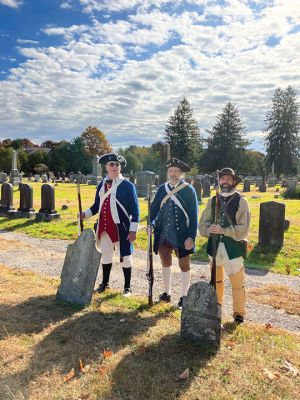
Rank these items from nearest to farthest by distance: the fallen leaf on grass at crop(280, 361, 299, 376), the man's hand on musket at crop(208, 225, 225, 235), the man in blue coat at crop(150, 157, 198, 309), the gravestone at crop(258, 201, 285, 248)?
the fallen leaf on grass at crop(280, 361, 299, 376) < the man's hand on musket at crop(208, 225, 225, 235) < the man in blue coat at crop(150, 157, 198, 309) < the gravestone at crop(258, 201, 285, 248)

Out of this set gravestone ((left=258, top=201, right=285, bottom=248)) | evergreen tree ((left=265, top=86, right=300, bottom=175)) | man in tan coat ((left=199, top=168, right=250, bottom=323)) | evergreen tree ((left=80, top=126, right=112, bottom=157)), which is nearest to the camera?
man in tan coat ((left=199, top=168, right=250, bottom=323))

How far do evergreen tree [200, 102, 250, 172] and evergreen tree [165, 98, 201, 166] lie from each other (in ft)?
8.01

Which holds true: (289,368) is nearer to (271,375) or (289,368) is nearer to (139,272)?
→ (271,375)

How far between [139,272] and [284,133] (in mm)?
57081

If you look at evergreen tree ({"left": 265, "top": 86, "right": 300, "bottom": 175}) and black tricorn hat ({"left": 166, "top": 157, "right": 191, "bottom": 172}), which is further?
evergreen tree ({"left": 265, "top": 86, "right": 300, "bottom": 175})

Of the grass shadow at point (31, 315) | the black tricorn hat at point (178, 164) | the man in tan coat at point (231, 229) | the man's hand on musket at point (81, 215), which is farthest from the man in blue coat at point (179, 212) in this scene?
the grass shadow at point (31, 315)

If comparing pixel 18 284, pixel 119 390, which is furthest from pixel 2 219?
pixel 119 390

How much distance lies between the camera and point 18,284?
661 cm

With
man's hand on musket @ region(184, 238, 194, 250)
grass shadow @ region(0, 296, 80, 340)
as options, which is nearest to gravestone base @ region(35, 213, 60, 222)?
grass shadow @ region(0, 296, 80, 340)

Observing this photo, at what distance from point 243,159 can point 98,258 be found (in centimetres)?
6369

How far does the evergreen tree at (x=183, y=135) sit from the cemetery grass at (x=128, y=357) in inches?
2348

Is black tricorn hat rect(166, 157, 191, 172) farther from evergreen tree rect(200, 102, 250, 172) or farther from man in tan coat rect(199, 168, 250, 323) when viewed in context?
evergreen tree rect(200, 102, 250, 172)

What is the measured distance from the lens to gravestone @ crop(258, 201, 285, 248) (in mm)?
9672

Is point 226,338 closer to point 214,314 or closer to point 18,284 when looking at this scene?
point 214,314
